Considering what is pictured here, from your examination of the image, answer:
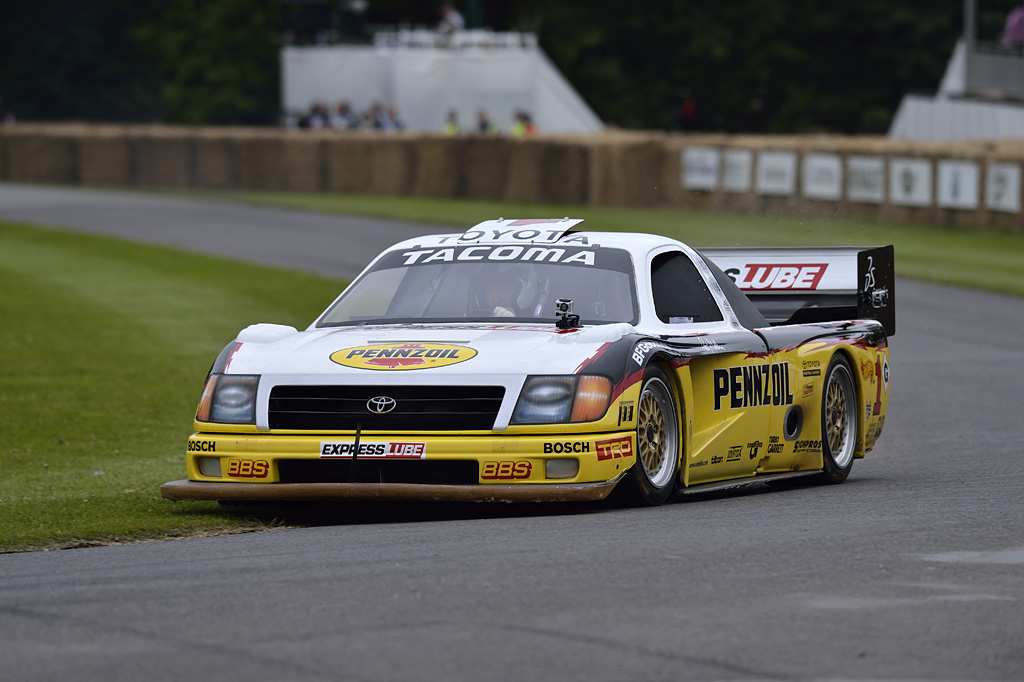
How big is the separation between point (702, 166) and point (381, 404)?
31.3m

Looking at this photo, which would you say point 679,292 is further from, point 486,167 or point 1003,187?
point 486,167

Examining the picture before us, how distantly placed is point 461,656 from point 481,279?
4195 millimetres

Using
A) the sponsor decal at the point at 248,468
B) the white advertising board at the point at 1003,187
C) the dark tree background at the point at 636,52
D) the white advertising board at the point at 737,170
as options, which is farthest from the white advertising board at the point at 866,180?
the dark tree background at the point at 636,52

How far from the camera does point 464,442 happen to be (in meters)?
7.68

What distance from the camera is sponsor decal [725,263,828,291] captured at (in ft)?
36.6

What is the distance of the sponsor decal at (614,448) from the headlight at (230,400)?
1534 millimetres

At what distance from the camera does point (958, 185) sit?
107ft

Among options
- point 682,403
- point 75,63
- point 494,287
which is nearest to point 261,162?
point 75,63

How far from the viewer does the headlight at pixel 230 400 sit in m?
8.02

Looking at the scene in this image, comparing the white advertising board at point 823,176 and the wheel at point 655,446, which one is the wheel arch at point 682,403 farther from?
the white advertising board at point 823,176

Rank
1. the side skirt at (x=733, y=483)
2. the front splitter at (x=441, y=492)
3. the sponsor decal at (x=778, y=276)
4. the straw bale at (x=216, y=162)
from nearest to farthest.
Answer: the front splitter at (x=441, y=492)
the side skirt at (x=733, y=483)
the sponsor decal at (x=778, y=276)
the straw bale at (x=216, y=162)

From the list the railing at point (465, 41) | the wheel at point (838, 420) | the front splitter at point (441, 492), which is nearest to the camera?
the front splitter at point (441, 492)

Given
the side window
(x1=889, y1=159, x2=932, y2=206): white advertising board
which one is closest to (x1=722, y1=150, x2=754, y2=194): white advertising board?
(x1=889, y1=159, x2=932, y2=206): white advertising board

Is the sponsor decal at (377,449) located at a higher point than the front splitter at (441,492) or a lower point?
higher
